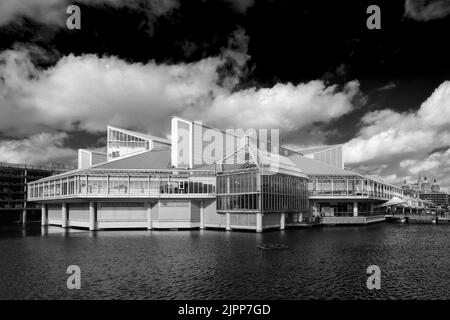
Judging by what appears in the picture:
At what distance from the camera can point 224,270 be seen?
3925 centimetres

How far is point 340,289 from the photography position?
105 ft

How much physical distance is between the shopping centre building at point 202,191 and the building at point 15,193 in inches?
1790

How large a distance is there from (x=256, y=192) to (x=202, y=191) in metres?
16.8

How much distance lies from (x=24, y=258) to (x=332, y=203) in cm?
9035

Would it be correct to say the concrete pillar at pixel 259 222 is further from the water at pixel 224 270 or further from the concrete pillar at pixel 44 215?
the concrete pillar at pixel 44 215

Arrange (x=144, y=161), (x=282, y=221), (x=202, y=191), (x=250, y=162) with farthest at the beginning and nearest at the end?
1. (x=144, y=161)
2. (x=202, y=191)
3. (x=282, y=221)
4. (x=250, y=162)

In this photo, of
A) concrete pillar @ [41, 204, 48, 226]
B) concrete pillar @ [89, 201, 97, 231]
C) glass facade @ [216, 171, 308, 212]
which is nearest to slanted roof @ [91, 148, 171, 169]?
concrete pillar @ [89, 201, 97, 231]

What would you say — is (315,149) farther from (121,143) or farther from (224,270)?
(224,270)

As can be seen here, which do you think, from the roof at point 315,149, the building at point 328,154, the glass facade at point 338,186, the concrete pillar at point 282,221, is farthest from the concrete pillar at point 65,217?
the roof at point 315,149

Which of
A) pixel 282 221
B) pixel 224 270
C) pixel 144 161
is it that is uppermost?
pixel 144 161

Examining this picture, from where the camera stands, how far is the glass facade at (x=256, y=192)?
3238 inches

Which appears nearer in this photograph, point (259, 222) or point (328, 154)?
point (259, 222)

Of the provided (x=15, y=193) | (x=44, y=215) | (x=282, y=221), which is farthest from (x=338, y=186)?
(x=15, y=193)
